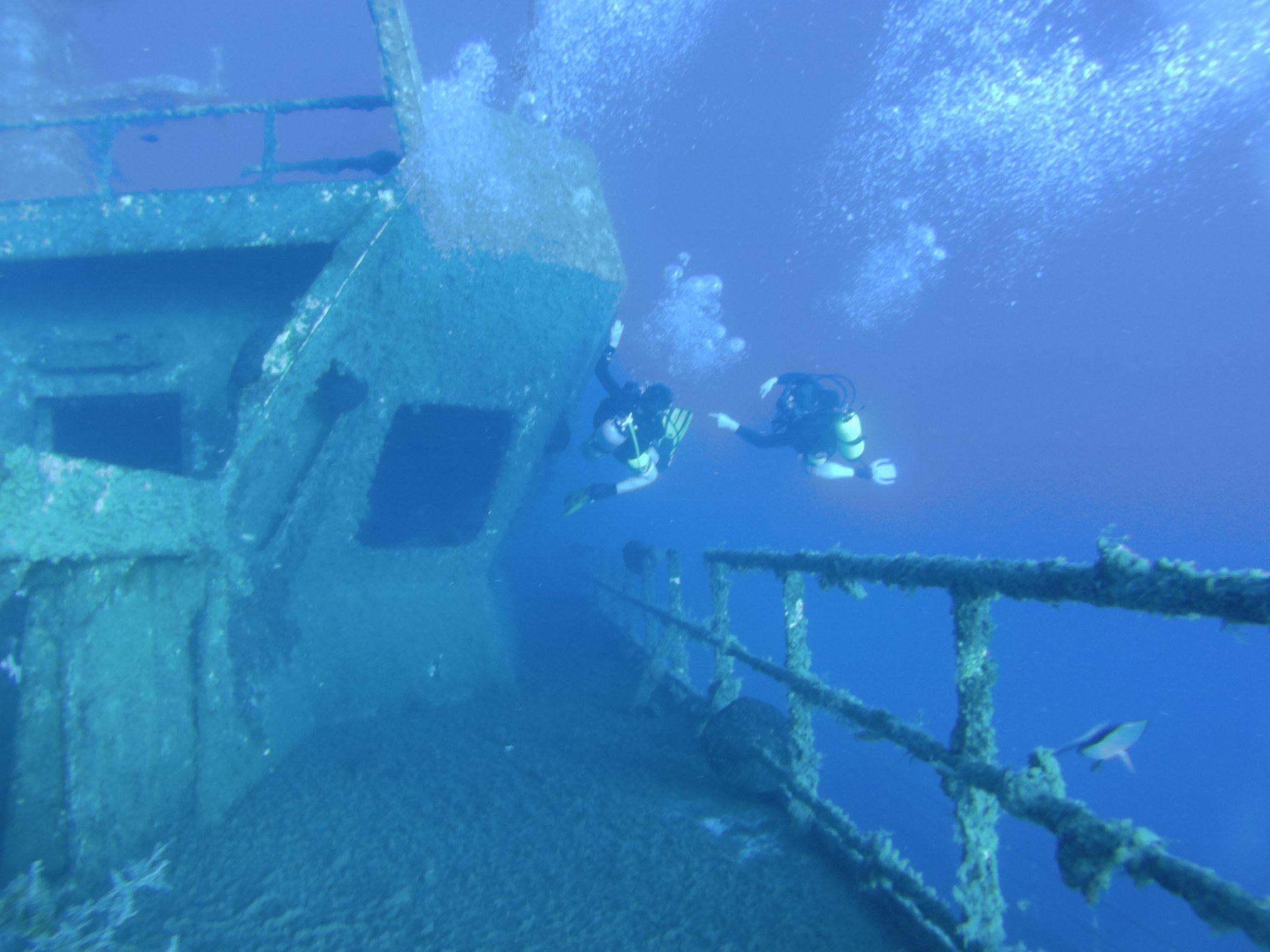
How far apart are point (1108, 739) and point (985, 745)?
92cm

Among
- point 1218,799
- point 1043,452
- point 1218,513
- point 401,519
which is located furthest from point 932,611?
point 401,519

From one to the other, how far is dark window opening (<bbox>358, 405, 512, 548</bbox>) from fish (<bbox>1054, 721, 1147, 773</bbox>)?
453cm

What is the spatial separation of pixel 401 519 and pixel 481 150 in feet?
14.5

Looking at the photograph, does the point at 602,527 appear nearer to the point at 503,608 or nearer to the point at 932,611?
the point at 503,608

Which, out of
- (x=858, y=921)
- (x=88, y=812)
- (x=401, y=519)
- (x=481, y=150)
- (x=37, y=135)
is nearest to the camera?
(x=858, y=921)

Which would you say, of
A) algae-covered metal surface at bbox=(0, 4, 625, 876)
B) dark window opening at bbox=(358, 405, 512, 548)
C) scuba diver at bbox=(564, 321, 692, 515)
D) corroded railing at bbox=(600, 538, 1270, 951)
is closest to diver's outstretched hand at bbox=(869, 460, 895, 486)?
scuba diver at bbox=(564, 321, 692, 515)

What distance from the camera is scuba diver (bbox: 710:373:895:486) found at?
28.9ft

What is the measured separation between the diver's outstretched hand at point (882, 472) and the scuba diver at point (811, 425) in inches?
3.4

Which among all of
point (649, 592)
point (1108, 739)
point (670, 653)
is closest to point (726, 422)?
point (649, 592)

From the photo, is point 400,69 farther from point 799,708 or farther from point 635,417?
point 799,708

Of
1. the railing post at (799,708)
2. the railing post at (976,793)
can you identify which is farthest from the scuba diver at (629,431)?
the railing post at (976,793)

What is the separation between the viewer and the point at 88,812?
2.34 meters

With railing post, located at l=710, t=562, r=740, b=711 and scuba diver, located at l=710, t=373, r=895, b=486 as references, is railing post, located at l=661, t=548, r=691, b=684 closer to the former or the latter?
railing post, located at l=710, t=562, r=740, b=711

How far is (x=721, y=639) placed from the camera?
3.50 m
